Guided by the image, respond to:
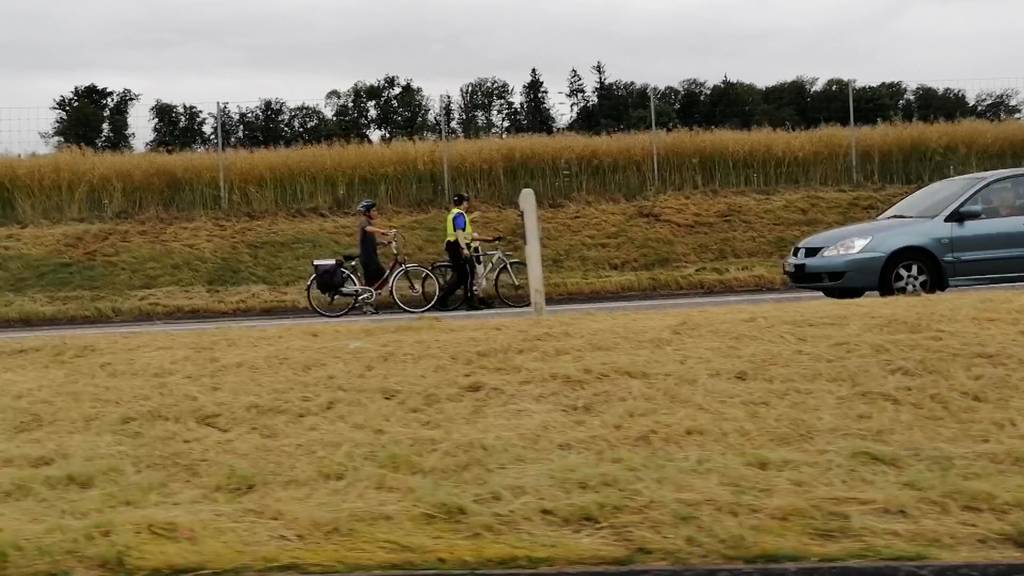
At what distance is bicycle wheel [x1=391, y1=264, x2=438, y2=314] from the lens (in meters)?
15.7

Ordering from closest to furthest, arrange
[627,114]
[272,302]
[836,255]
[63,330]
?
[836,255]
[63,330]
[272,302]
[627,114]

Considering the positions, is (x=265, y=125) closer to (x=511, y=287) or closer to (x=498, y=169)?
(x=498, y=169)

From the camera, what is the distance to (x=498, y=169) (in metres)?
23.7

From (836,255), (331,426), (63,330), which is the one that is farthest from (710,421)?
(63,330)

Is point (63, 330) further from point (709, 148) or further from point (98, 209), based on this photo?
point (709, 148)

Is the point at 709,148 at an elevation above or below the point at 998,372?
above

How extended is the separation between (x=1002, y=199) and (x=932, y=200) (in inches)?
28.6

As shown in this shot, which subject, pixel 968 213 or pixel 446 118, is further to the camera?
pixel 446 118

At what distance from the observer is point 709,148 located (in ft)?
80.7

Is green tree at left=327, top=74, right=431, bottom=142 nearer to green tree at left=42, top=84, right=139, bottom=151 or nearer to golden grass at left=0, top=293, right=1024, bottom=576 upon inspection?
green tree at left=42, top=84, right=139, bottom=151

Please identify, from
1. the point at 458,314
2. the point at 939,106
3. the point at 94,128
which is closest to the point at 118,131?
the point at 94,128

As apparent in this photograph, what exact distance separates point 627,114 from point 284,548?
53759mm

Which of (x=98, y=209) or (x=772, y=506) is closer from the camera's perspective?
(x=772, y=506)

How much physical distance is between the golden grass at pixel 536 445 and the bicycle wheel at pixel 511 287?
7.97 metres
